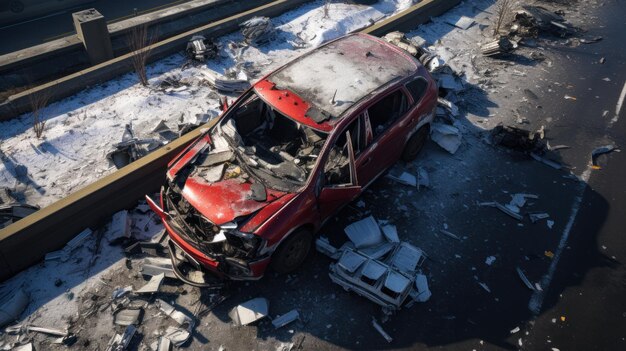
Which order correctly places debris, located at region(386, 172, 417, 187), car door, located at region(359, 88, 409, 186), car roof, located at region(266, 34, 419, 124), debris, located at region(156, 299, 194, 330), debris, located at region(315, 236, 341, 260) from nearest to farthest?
debris, located at region(156, 299, 194, 330) < car roof, located at region(266, 34, 419, 124) < debris, located at region(315, 236, 341, 260) < car door, located at region(359, 88, 409, 186) < debris, located at region(386, 172, 417, 187)

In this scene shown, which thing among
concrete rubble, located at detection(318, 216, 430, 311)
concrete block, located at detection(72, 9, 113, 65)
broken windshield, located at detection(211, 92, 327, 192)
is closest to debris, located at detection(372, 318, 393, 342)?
concrete rubble, located at detection(318, 216, 430, 311)

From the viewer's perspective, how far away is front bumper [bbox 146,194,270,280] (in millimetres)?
4305

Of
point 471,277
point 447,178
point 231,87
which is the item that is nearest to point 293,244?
point 471,277

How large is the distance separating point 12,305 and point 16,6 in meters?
13.8

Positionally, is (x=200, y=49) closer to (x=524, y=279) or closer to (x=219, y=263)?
(x=219, y=263)

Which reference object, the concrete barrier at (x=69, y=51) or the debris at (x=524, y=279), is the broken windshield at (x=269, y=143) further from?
the concrete barrier at (x=69, y=51)

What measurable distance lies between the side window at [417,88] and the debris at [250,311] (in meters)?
3.62

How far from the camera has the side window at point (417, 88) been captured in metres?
5.82

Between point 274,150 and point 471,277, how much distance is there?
314cm

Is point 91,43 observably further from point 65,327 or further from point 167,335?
point 167,335

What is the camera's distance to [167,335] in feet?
14.6

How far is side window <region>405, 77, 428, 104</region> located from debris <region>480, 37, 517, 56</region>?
5.03 metres

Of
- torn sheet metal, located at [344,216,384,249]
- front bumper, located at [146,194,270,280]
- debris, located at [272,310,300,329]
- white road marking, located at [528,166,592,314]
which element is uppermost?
front bumper, located at [146,194,270,280]

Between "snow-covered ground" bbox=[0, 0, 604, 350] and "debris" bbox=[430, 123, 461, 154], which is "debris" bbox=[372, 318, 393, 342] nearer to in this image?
"snow-covered ground" bbox=[0, 0, 604, 350]
